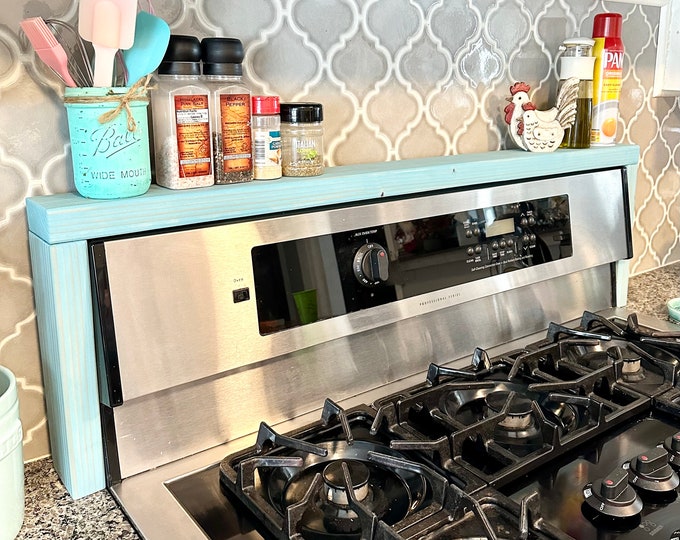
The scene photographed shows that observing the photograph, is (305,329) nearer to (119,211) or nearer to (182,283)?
(182,283)

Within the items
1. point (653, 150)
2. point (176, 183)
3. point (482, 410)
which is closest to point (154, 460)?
point (176, 183)

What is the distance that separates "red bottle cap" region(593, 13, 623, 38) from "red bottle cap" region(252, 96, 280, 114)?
715mm

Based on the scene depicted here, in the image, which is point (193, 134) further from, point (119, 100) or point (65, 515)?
point (65, 515)

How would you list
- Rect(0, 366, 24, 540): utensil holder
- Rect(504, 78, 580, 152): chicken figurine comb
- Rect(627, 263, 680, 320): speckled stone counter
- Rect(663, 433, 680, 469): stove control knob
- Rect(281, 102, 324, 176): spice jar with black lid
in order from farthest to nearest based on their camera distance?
Rect(627, 263, 680, 320): speckled stone counter < Rect(504, 78, 580, 152): chicken figurine comb < Rect(281, 102, 324, 176): spice jar with black lid < Rect(663, 433, 680, 469): stove control knob < Rect(0, 366, 24, 540): utensil holder

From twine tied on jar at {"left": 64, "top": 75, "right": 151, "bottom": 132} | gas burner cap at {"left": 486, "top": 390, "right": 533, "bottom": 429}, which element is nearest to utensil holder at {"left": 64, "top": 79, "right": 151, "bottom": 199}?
twine tied on jar at {"left": 64, "top": 75, "right": 151, "bottom": 132}

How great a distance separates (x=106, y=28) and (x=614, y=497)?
0.75 meters

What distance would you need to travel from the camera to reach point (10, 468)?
0.71 metres

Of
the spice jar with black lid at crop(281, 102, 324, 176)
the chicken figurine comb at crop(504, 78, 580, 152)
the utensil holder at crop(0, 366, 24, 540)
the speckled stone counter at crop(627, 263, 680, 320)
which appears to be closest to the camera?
the utensil holder at crop(0, 366, 24, 540)

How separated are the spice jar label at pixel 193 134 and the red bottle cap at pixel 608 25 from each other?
82cm

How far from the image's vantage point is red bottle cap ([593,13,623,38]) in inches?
50.1

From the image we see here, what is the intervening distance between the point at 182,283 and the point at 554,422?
53 cm

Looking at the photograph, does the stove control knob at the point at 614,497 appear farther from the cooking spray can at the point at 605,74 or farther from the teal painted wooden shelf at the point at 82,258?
the cooking spray can at the point at 605,74

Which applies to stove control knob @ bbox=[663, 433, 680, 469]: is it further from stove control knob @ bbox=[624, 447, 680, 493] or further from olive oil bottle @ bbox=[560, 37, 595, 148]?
olive oil bottle @ bbox=[560, 37, 595, 148]

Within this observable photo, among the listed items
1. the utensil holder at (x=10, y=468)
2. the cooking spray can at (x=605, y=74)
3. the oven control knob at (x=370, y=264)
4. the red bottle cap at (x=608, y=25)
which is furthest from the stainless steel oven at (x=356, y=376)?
the red bottle cap at (x=608, y=25)
